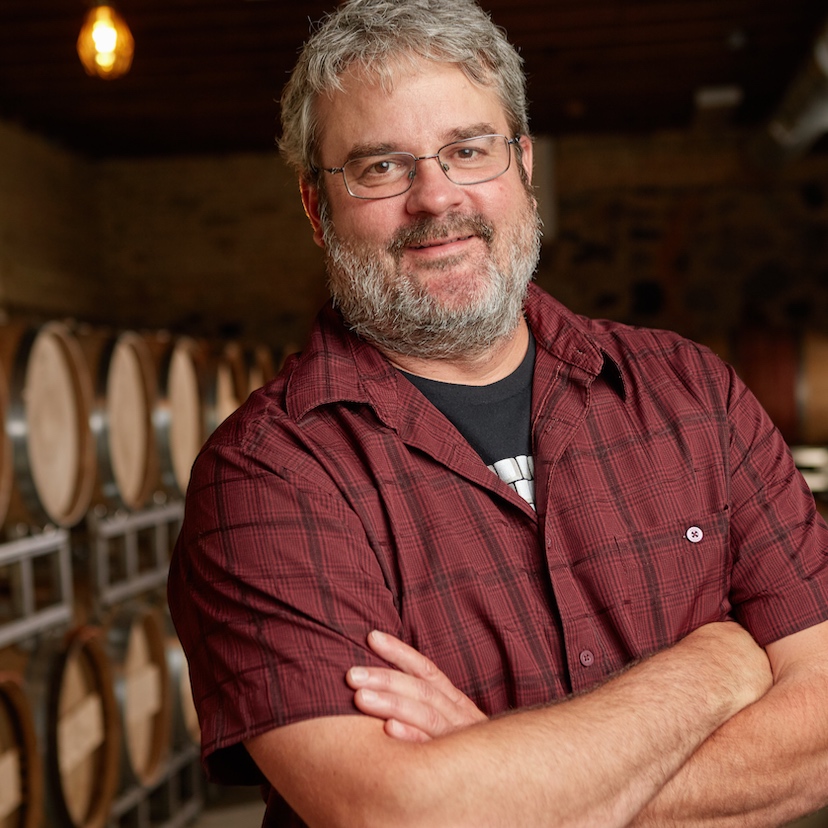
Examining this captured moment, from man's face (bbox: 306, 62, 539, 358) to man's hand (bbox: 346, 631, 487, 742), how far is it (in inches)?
19.0

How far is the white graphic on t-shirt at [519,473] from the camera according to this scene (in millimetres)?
1528

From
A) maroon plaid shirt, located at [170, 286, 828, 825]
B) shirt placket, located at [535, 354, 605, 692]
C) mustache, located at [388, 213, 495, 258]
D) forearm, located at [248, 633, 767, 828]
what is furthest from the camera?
mustache, located at [388, 213, 495, 258]

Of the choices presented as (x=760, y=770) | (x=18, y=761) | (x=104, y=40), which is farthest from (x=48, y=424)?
(x=760, y=770)

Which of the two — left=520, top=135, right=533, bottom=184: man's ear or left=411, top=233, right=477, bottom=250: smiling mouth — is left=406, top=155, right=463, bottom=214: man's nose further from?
left=520, top=135, right=533, bottom=184: man's ear

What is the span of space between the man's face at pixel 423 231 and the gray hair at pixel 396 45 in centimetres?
2

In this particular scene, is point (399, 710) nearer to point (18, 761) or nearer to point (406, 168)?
point (406, 168)

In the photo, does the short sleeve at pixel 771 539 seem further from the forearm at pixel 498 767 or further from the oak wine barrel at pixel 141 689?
the oak wine barrel at pixel 141 689

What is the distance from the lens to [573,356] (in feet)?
5.37

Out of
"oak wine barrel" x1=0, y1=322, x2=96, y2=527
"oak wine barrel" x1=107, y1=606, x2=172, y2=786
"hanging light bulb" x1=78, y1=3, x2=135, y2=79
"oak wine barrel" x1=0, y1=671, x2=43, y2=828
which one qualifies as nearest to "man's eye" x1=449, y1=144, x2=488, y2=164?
"oak wine barrel" x1=0, y1=322, x2=96, y2=527

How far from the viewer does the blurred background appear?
317 cm

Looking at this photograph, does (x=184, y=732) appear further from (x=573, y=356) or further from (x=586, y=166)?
(x=586, y=166)

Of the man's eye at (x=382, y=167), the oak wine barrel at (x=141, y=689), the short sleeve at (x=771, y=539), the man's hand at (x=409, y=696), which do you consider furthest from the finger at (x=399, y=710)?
the oak wine barrel at (x=141, y=689)

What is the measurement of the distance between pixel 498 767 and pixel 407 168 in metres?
0.83

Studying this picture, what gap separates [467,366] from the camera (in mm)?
1624
